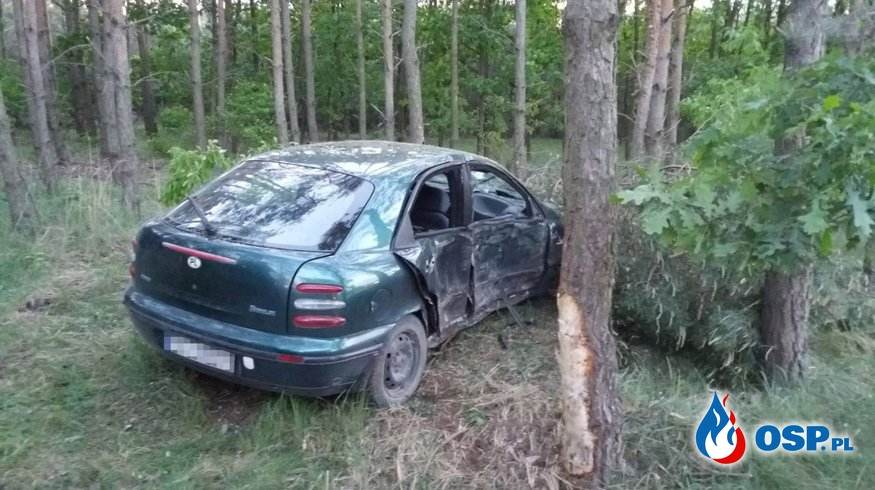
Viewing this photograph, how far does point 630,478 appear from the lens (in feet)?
12.8

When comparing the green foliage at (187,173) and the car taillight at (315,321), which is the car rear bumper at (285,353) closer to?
the car taillight at (315,321)

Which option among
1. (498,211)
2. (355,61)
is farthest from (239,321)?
(355,61)

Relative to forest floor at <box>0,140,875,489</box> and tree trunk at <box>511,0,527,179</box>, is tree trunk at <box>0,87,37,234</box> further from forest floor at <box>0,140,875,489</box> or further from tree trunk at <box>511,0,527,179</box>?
tree trunk at <box>511,0,527,179</box>

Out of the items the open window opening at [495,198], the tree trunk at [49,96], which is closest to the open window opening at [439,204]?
the open window opening at [495,198]

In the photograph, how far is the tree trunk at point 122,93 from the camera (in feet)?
29.3

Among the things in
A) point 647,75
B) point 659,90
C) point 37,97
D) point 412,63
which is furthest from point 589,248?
point 37,97

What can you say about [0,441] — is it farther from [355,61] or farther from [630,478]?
[355,61]

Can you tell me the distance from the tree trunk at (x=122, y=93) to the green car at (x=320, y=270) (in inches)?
191

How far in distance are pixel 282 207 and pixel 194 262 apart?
25.1 inches

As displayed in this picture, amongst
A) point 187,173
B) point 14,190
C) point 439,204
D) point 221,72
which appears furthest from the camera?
point 221,72

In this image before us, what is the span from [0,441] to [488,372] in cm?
300

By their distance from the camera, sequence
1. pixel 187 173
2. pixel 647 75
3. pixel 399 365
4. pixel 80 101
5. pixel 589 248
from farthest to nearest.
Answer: pixel 80 101 < pixel 647 75 < pixel 187 173 < pixel 399 365 < pixel 589 248

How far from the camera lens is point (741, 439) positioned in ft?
13.3

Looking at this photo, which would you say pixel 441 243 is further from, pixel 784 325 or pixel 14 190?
pixel 14 190
